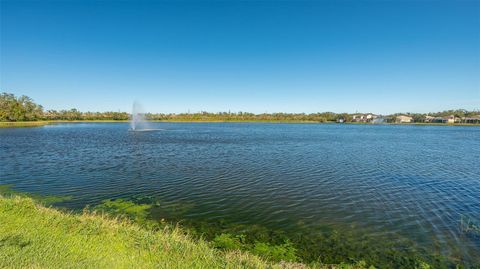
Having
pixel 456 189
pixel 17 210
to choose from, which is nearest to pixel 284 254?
pixel 17 210

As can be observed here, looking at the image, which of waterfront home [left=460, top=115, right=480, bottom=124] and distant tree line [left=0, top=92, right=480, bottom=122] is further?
waterfront home [left=460, top=115, right=480, bottom=124]

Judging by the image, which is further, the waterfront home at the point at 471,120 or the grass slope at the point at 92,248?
the waterfront home at the point at 471,120

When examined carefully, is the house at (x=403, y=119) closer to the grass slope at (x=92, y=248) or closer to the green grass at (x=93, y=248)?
the green grass at (x=93, y=248)

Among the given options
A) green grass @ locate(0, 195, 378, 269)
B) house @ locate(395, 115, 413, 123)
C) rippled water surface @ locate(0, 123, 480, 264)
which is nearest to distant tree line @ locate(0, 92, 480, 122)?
house @ locate(395, 115, 413, 123)

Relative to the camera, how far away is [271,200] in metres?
14.8

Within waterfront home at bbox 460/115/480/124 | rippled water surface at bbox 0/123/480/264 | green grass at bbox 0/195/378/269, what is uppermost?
waterfront home at bbox 460/115/480/124

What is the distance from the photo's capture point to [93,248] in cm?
723

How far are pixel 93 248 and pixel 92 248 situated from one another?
3 cm

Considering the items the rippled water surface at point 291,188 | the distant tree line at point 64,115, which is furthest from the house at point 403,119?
the rippled water surface at point 291,188

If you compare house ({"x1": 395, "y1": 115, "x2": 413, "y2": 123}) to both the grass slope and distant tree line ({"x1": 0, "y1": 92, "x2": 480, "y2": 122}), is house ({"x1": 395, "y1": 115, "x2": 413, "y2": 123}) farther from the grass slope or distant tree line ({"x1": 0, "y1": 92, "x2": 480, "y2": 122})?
the grass slope

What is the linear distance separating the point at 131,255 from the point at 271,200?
30.2 ft

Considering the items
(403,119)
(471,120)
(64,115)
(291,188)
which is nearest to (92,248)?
(291,188)

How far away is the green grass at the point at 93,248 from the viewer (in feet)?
21.2

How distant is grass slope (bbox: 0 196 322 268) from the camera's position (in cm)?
647
